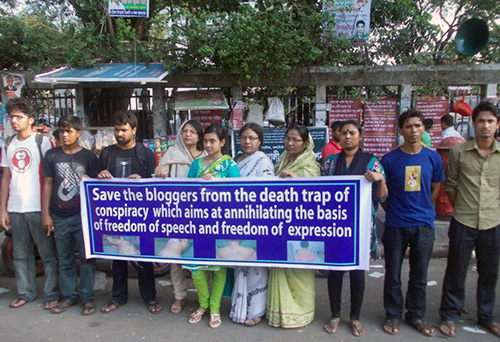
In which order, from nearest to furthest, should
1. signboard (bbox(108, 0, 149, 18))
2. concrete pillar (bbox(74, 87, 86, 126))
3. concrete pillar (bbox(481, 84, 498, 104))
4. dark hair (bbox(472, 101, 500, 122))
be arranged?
dark hair (bbox(472, 101, 500, 122)), signboard (bbox(108, 0, 149, 18)), concrete pillar (bbox(481, 84, 498, 104)), concrete pillar (bbox(74, 87, 86, 126))

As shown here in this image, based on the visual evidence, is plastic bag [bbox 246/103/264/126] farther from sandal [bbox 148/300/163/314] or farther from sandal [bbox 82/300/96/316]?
sandal [bbox 82/300/96/316]

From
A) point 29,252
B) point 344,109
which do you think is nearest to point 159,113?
point 344,109

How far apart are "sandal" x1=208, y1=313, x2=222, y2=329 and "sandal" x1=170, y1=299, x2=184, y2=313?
1.31 ft

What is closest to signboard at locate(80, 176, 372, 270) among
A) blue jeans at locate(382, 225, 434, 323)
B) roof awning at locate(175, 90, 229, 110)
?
blue jeans at locate(382, 225, 434, 323)

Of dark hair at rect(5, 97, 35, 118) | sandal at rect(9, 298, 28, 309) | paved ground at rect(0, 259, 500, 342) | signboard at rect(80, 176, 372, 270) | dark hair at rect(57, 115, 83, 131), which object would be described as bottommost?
paved ground at rect(0, 259, 500, 342)

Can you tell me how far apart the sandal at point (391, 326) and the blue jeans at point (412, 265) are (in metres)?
0.03

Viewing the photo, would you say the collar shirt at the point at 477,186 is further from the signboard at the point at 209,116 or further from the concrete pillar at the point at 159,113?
the concrete pillar at the point at 159,113

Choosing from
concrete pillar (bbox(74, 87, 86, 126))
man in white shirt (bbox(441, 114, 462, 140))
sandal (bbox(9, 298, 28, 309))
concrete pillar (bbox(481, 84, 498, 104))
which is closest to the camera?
sandal (bbox(9, 298, 28, 309))

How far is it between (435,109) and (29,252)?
6.58 metres

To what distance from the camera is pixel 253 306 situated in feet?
10.7

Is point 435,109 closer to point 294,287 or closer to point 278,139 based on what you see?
point 278,139

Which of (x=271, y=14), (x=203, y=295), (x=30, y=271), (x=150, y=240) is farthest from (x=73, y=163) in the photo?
(x=271, y=14)

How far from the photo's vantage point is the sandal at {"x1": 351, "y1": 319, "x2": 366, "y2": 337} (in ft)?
10.0

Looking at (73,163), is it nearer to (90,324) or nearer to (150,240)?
(150,240)
